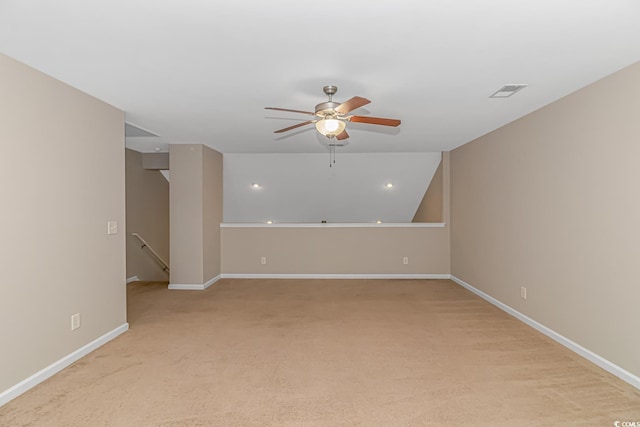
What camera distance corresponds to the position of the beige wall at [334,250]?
6.37 meters

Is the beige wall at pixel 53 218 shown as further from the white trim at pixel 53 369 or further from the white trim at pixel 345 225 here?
the white trim at pixel 345 225

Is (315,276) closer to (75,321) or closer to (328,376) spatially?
(328,376)

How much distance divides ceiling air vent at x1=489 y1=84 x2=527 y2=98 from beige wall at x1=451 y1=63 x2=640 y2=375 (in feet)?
1.75

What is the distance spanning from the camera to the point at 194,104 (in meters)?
3.42

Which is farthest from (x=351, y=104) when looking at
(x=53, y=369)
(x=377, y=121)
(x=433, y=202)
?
(x=433, y=202)

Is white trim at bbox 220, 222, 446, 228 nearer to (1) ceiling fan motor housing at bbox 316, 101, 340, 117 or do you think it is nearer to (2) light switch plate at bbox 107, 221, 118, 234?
(2) light switch plate at bbox 107, 221, 118, 234

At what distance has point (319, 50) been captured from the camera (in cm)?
223

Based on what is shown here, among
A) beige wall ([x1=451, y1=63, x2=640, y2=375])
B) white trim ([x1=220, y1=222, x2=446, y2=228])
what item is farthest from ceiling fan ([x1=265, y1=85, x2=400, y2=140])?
white trim ([x1=220, y1=222, x2=446, y2=228])

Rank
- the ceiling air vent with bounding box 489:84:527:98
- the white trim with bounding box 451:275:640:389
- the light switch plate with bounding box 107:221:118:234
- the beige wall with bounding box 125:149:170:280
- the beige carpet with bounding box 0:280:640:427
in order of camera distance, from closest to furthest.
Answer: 1. the beige carpet with bounding box 0:280:640:427
2. the white trim with bounding box 451:275:640:389
3. the ceiling air vent with bounding box 489:84:527:98
4. the light switch plate with bounding box 107:221:118:234
5. the beige wall with bounding box 125:149:170:280

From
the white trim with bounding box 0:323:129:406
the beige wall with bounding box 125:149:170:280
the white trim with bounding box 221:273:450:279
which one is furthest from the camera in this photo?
the white trim with bounding box 221:273:450:279

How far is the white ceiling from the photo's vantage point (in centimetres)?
179

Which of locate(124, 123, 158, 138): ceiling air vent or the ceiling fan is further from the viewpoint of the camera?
locate(124, 123, 158, 138): ceiling air vent

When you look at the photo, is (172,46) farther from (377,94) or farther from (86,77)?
(377,94)

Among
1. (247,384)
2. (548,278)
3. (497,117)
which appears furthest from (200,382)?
(497,117)
